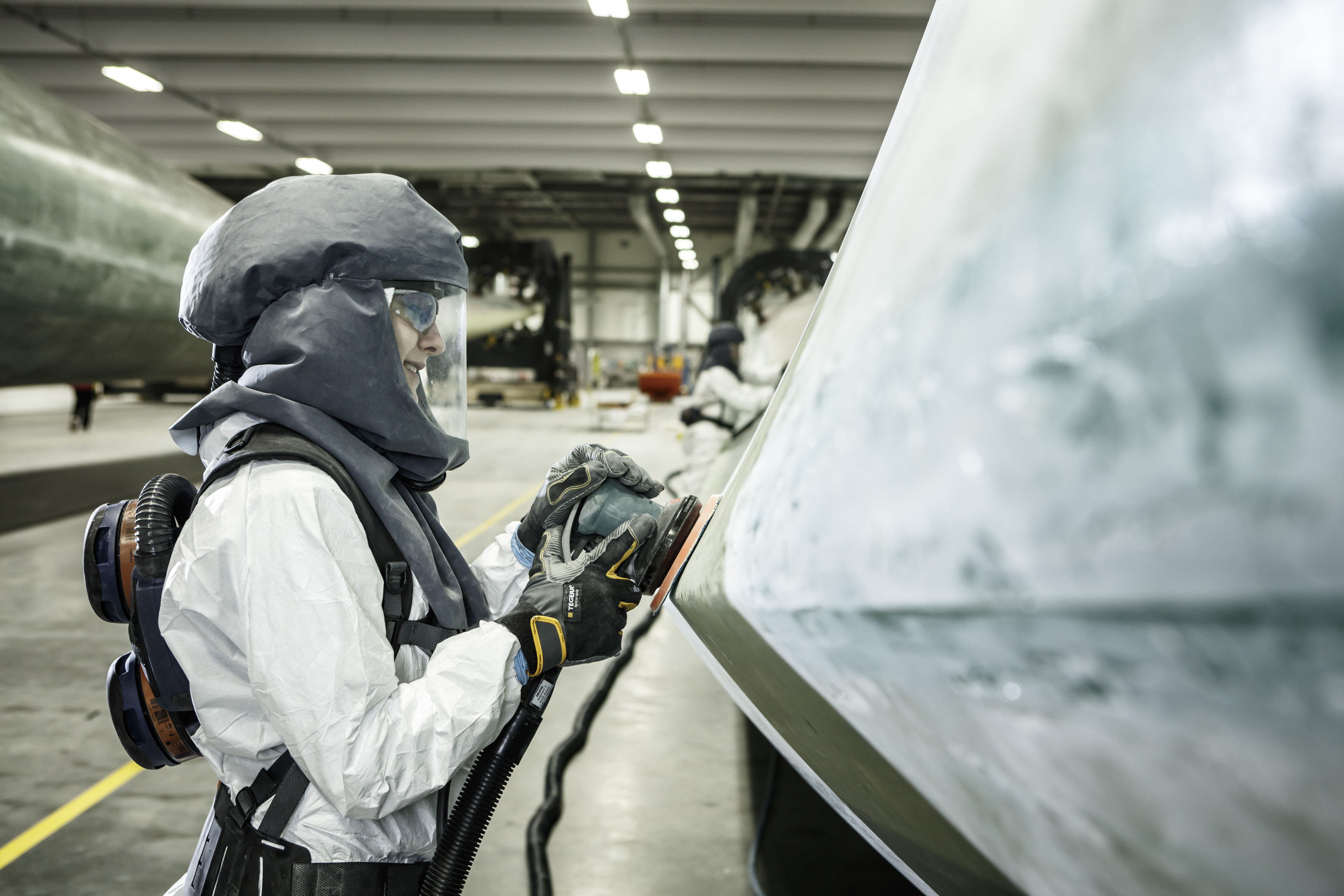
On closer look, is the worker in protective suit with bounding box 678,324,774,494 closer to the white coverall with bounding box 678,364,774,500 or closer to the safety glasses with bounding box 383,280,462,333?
the white coverall with bounding box 678,364,774,500

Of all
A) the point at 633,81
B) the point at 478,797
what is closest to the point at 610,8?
the point at 633,81

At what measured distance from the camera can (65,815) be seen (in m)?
2.20

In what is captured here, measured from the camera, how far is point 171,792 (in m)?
2.37

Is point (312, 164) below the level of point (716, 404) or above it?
above

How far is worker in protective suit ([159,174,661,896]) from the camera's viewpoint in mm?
898

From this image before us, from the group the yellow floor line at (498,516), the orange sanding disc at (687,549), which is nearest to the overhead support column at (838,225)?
the yellow floor line at (498,516)

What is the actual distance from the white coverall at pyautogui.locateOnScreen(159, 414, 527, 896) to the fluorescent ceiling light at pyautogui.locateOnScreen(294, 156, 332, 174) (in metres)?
13.8

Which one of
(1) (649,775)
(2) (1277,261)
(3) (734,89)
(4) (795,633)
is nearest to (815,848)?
(1) (649,775)

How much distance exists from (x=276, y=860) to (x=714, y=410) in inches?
189

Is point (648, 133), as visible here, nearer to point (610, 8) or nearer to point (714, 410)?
point (610, 8)

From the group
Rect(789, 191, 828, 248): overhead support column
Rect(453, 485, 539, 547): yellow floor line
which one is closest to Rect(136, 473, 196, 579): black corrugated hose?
Rect(453, 485, 539, 547): yellow floor line

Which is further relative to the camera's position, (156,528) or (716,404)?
(716,404)

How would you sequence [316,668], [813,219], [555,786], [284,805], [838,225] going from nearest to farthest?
[316,668] < [284,805] < [555,786] < [813,219] < [838,225]

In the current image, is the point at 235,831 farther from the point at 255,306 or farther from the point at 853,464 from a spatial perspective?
the point at 853,464
